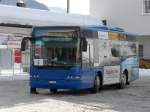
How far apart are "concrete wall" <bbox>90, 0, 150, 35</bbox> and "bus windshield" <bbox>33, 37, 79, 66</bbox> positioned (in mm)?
25551

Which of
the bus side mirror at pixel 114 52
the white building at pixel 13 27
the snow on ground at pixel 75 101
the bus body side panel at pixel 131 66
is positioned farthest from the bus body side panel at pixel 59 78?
the white building at pixel 13 27

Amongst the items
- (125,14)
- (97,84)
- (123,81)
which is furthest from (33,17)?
(97,84)

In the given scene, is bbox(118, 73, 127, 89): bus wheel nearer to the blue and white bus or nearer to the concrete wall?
the blue and white bus

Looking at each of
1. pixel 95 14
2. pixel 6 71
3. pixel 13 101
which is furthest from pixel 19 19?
pixel 13 101

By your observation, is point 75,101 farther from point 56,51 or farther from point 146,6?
point 146,6

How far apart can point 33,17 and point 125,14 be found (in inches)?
419

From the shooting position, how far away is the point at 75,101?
2019 centimetres

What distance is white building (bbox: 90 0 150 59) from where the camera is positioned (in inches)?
1883

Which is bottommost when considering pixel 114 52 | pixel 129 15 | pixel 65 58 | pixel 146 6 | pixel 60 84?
pixel 60 84

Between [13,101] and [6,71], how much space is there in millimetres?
19361

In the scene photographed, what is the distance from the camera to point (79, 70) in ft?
73.5

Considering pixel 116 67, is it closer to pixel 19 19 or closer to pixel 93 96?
pixel 93 96

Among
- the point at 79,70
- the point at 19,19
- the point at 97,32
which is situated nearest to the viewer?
the point at 79,70

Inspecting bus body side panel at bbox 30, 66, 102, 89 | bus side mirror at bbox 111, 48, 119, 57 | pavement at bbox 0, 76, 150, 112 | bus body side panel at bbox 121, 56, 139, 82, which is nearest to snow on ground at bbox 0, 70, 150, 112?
Answer: pavement at bbox 0, 76, 150, 112
